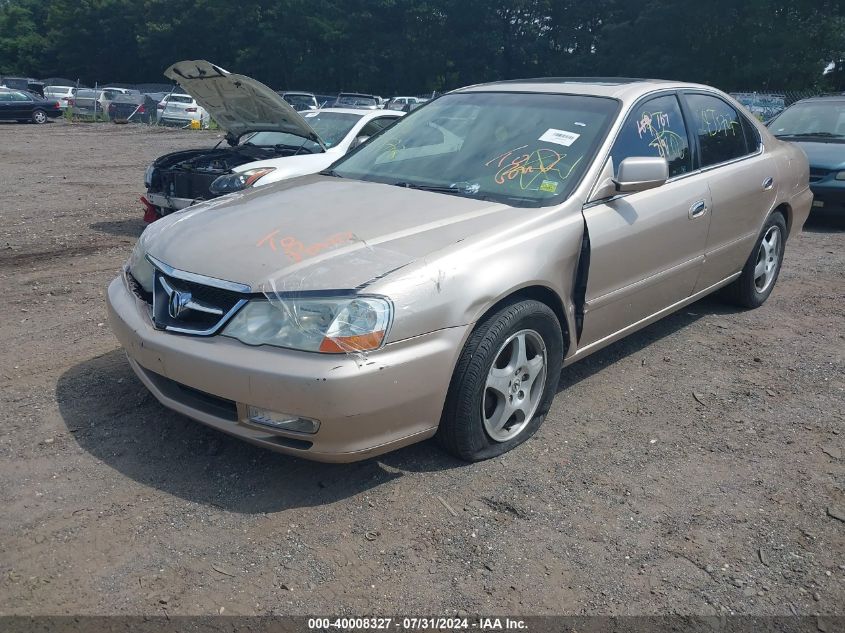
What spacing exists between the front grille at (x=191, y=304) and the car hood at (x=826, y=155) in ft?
26.9

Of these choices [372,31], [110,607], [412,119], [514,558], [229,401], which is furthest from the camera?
[372,31]

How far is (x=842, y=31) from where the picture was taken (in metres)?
36.2

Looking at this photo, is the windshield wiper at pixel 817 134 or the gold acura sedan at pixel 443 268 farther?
the windshield wiper at pixel 817 134

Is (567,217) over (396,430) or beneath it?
over

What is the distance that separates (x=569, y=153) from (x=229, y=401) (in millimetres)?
2168

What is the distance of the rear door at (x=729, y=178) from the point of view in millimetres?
4766

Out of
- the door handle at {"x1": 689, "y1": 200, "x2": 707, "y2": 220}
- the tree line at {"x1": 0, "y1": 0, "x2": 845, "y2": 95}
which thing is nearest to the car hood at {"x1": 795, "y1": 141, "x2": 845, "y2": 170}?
the door handle at {"x1": 689, "y1": 200, "x2": 707, "y2": 220}

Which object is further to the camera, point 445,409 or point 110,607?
point 445,409

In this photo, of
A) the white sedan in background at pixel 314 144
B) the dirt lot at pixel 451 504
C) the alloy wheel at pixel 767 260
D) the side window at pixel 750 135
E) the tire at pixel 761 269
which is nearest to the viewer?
the dirt lot at pixel 451 504

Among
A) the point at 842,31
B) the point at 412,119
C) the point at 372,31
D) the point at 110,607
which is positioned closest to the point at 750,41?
the point at 842,31

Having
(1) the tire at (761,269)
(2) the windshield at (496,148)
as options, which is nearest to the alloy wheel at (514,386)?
(2) the windshield at (496,148)

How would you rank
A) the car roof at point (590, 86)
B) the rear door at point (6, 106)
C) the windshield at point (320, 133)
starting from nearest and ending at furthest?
the car roof at point (590, 86) < the windshield at point (320, 133) < the rear door at point (6, 106)

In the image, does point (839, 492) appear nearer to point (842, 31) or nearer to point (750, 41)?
point (842, 31)

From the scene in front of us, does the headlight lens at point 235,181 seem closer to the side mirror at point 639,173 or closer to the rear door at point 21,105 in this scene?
the side mirror at point 639,173
